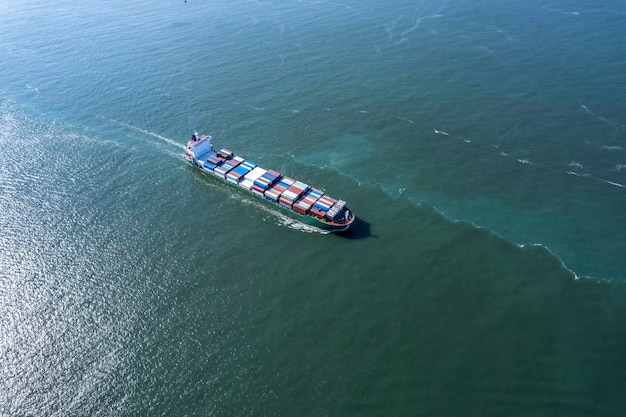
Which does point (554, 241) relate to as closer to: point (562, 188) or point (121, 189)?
point (562, 188)

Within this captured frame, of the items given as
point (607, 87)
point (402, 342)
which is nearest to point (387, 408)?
point (402, 342)

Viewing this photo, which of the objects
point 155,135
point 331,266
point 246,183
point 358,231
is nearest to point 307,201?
point 358,231

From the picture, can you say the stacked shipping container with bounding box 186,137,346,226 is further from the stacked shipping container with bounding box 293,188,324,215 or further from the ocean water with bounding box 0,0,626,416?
the ocean water with bounding box 0,0,626,416

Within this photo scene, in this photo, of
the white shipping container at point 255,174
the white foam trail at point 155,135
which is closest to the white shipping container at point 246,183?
the white shipping container at point 255,174

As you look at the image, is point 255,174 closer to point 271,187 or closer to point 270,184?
point 270,184

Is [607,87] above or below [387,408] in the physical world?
above

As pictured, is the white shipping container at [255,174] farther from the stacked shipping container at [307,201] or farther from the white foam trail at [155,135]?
the white foam trail at [155,135]

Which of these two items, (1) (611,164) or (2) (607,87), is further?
(2) (607,87)
